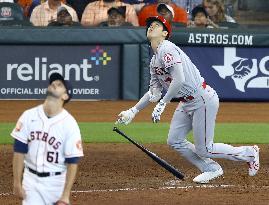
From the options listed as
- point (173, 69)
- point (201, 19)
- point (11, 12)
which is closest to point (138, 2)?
point (201, 19)

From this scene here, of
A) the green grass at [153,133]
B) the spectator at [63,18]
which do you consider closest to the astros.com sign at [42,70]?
the spectator at [63,18]

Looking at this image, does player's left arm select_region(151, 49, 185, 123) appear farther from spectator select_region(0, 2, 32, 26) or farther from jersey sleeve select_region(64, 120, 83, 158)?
spectator select_region(0, 2, 32, 26)

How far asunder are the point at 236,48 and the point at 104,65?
8.54 feet

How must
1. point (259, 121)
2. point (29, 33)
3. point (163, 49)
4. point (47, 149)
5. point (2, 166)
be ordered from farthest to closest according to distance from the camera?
point (29, 33) < point (259, 121) < point (2, 166) < point (163, 49) < point (47, 149)

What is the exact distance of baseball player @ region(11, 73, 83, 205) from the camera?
6648 mm

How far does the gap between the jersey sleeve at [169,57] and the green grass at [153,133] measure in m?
4.11

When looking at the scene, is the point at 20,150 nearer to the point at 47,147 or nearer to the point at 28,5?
the point at 47,147

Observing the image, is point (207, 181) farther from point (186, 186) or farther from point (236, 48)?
point (236, 48)

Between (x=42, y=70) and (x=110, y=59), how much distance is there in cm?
133

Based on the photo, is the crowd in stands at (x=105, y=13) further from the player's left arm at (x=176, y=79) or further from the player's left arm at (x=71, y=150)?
the player's left arm at (x=71, y=150)

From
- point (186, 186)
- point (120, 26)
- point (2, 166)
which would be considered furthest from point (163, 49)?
point (120, 26)

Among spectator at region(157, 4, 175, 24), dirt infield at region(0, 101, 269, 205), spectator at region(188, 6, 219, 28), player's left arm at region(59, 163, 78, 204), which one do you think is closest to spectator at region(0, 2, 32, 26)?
spectator at region(157, 4, 175, 24)

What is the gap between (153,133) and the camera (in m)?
14.9

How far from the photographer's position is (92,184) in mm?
10578
